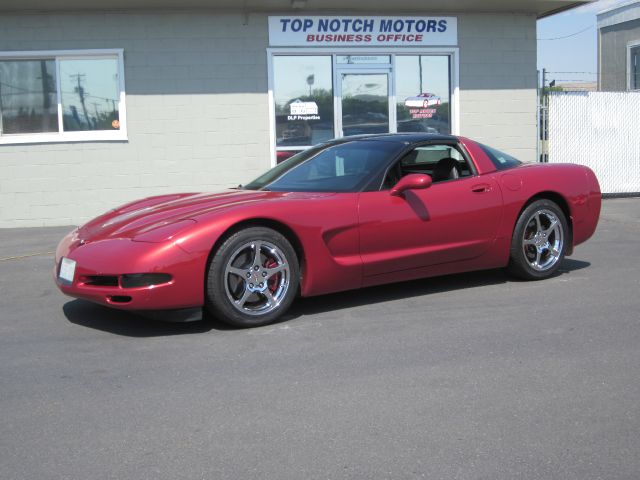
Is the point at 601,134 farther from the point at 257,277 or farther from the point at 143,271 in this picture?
the point at 143,271

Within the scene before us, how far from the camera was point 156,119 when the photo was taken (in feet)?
38.9

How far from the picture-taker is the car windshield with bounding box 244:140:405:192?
20.2 feet

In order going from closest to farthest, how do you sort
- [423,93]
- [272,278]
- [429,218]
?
1. [272,278]
2. [429,218]
3. [423,93]

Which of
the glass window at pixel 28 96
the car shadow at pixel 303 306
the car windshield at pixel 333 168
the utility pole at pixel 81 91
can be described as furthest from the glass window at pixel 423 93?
the car windshield at pixel 333 168

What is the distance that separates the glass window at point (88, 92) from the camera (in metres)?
11.7

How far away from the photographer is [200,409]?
3.96 m

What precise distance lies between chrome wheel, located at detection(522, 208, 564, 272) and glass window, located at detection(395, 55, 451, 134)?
623 cm

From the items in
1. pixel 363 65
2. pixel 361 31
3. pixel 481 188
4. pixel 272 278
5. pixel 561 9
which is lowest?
pixel 272 278

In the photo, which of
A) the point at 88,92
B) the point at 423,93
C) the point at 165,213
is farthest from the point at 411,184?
the point at 88,92

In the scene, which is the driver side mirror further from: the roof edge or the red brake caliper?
the roof edge

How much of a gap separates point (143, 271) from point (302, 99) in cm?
778

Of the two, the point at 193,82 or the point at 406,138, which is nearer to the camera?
the point at 406,138

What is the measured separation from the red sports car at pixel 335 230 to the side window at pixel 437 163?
0.01 m

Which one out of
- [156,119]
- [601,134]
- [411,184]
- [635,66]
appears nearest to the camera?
[411,184]
